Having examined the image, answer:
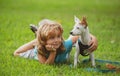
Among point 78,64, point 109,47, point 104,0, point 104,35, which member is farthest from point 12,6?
point 78,64

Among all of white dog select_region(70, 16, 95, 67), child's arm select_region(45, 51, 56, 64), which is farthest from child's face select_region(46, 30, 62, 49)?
white dog select_region(70, 16, 95, 67)

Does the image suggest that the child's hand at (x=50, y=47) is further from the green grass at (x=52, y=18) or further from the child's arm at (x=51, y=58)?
the green grass at (x=52, y=18)


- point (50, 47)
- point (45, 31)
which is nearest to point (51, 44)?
point (50, 47)

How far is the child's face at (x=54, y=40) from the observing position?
20.9ft

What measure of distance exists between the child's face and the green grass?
36 cm

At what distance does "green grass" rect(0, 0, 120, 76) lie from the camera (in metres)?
6.21

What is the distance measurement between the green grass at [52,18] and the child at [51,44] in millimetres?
169

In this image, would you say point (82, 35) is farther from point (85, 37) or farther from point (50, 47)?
point (50, 47)

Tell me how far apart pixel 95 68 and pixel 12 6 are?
11074 mm

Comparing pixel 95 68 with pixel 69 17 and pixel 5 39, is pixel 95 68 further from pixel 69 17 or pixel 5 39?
pixel 69 17

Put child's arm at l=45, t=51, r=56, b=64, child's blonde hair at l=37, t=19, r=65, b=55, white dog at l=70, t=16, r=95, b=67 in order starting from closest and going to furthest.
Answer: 1. white dog at l=70, t=16, r=95, b=67
2. child's blonde hair at l=37, t=19, r=65, b=55
3. child's arm at l=45, t=51, r=56, b=64

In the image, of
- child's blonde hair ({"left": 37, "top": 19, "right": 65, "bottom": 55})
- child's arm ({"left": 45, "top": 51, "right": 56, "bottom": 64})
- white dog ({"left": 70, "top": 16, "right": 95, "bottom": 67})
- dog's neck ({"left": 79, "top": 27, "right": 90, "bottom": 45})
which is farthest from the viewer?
child's arm ({"left": 45, "top": 51, "right": 56, "bottom": 64})

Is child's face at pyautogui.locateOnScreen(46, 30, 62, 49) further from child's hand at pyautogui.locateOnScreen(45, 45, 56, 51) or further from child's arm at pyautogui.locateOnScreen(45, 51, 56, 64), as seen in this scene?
child's arm at pyautogui.locateOnScreen(45, 51, 56, 64)

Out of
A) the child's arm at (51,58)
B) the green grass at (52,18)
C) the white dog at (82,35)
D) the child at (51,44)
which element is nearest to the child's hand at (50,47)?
the child at (51,44)
